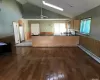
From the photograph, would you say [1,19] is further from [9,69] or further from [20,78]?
[20,78]

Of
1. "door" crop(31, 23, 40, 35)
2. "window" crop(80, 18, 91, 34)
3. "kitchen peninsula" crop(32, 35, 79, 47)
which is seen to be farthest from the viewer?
"door" crop(31, 23, 40, 35)

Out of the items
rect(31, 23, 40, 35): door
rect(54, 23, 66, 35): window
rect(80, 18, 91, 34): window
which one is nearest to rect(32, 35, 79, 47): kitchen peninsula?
rect(80, 18, 91, 34): window

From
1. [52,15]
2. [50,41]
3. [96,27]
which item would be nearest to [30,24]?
[52,15]

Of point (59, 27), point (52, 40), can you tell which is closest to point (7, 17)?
point (52, 40)

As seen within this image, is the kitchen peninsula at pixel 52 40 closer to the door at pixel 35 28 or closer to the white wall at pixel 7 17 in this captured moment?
the white wall at pixel 7 17

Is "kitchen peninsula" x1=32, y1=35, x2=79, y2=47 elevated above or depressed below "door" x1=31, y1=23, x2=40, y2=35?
below

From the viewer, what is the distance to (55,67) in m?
4.30

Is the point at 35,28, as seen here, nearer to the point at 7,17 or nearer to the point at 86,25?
the point at 7,17

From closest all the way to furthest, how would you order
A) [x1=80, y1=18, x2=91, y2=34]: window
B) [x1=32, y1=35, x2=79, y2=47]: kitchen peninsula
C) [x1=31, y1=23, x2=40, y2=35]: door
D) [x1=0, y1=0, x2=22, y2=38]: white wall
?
[x1=80, y1=18, x2=91, y2=34]: window < [x1=0, y1=0, x2=22, y2=38]: white wall < [x1=32, y1=35, x2=79, y2=47]: kitchen peninsula < [x1=31, y1=23, x2=40, y2=35]: door

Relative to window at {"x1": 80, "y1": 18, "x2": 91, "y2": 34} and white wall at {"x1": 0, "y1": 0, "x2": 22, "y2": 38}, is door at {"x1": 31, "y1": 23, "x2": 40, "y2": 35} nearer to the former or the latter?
white wall at {"x1": 0, "y1": 0, "x2": 22, "y2": 38}

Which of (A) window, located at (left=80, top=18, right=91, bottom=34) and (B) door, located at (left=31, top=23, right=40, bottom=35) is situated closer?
(A) window, located at (left=80, top=18, right=91, bottom=34)

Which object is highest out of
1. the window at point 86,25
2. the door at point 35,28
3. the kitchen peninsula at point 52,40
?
the window at point 86,25

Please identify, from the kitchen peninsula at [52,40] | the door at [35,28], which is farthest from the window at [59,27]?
the kitchen peninsula at [52,40]

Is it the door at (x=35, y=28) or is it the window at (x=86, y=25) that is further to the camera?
the door at (x=35, y=28)
